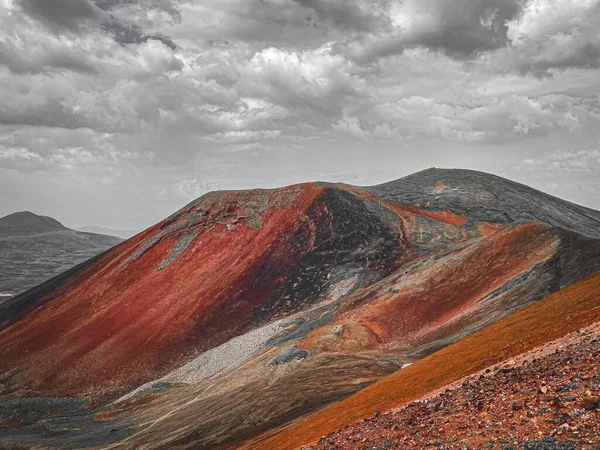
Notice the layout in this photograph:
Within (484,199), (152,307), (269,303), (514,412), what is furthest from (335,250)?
(514,412)

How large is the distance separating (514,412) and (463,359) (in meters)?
17.1

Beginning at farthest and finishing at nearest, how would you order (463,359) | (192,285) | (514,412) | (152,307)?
1. (192,285)
2. (152,307)
3. (463,359)
4. (514,412)

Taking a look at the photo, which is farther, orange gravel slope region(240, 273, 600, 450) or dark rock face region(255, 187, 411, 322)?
dark rock face region(255, 187, 411, 322)

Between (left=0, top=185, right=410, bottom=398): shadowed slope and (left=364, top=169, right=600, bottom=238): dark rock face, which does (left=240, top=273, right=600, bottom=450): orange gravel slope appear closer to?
(left=0, top=185, right=410, bottom=398): shadowed slope

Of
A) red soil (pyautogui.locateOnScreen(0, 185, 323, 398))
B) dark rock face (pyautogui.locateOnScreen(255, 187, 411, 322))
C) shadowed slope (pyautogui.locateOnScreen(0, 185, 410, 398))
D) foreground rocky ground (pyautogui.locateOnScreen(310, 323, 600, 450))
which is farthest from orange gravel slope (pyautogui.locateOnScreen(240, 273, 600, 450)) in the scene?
red soil (pyautogui.locateOnScreen(0, 185, 323, 398))

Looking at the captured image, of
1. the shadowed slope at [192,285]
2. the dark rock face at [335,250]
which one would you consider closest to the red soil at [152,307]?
the shadowed slope at [192,285]

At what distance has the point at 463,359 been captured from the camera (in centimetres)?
3431

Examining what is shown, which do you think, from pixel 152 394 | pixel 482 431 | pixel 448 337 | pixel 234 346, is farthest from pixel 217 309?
pixel 482 431

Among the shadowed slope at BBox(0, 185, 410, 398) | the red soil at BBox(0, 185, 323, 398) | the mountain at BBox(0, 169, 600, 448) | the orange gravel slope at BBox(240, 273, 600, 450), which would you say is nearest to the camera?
the orange gravel slope at BBox(240, 273, 600, 450)

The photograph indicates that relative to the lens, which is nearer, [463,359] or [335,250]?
[463,359]

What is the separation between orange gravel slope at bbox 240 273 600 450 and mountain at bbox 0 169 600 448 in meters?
6.43

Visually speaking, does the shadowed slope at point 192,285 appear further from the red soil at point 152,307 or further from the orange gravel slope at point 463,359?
the orange gravel slope at point 463,359

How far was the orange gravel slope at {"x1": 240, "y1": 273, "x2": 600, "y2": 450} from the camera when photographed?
30.1m

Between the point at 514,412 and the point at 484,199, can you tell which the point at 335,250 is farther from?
the point at 514,412
